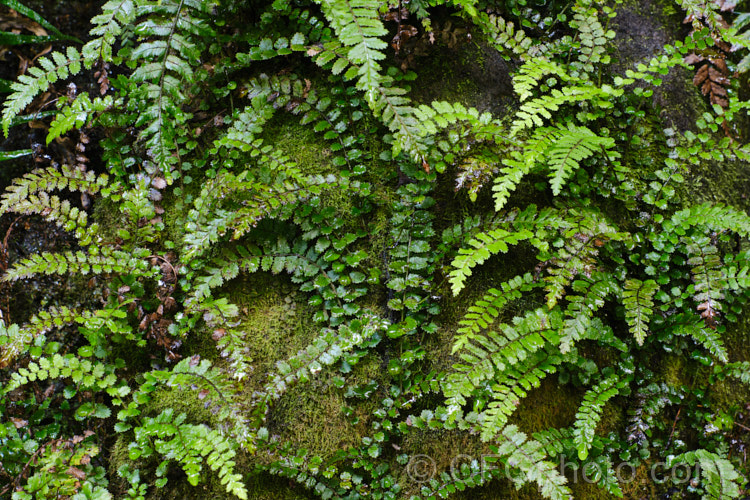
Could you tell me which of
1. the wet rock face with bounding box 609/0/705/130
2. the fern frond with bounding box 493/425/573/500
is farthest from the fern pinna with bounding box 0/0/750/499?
the wet rock face with bounding box 609/0/705/130

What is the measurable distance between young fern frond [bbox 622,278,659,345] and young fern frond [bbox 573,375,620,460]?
0.31m

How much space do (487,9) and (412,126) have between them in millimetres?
1091

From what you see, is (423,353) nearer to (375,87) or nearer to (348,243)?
(348,243)

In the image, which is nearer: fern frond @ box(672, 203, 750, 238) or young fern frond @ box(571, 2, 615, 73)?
fern frond @ box(672, 203, 750, 238)

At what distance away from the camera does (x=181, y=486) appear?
94.1 inches

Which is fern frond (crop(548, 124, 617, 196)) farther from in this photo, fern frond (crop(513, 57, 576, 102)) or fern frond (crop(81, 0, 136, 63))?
fern frond (crop(81, 0, 136, 63))

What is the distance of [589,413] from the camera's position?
2379 mm

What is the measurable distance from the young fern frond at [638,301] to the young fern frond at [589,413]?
31 centimetres

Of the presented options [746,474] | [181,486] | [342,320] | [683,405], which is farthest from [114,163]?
[746,474]

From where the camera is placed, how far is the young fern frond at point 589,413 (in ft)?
7.67

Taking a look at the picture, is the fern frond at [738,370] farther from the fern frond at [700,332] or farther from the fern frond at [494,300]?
the fern frond at [494,300]

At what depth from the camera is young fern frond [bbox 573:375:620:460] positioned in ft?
7.67

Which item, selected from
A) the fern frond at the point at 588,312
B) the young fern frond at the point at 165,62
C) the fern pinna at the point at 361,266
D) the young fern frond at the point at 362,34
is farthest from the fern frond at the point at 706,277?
the young fern frond at the point at 165,62

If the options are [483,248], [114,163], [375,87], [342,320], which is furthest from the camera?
[114,163]
